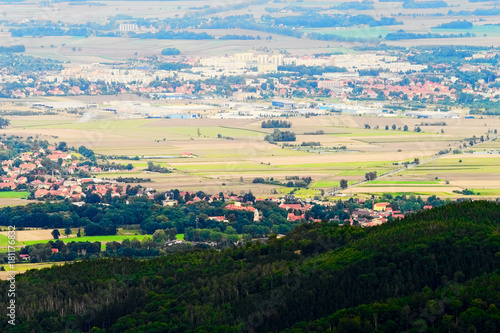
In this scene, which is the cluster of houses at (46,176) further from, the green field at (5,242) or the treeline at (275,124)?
the treeline at (275,124)

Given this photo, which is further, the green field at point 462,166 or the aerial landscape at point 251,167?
the green field at point 462,166

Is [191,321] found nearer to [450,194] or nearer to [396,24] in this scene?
[450,194]

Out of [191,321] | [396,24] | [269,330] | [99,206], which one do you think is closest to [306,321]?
[269,330]

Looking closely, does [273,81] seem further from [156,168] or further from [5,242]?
[5,242]

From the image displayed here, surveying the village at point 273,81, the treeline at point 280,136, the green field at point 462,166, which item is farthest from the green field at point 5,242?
the village at point 273,81

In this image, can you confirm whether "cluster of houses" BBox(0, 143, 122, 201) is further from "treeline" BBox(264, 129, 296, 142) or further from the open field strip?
"treeline" BBox(264, 129, 296, 142)

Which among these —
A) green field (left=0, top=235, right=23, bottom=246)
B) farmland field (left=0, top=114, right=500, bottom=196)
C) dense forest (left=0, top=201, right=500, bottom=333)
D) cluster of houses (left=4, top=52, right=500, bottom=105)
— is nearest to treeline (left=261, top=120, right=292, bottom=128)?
farmland field (left=0, top=114, right=500, bottom=196)
